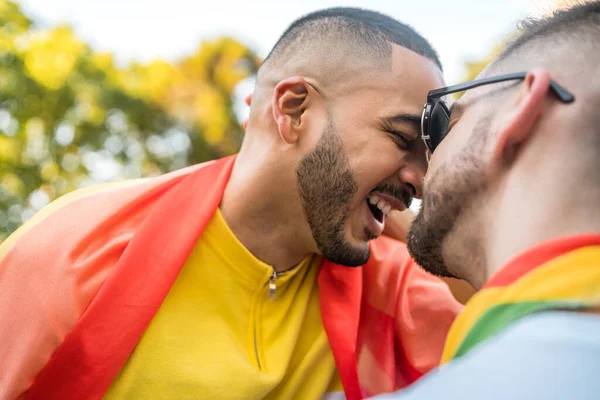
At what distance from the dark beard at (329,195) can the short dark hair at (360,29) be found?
0.53 m

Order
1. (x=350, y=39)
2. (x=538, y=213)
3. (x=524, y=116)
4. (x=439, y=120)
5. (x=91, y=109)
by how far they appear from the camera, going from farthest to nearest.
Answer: (x=91, y=109)
(x=350, y=39)
(x=439, y=120)
(x=524, y=116)
(x=538, y=213)

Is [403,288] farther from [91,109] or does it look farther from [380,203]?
[91,109]

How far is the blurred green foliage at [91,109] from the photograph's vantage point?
1394 cm

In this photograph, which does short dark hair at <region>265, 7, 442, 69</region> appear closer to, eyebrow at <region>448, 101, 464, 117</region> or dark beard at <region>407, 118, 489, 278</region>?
eyebrow at <region>448, 101, 464, 117</region>

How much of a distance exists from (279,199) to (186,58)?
53.7 ft

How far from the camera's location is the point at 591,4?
202cm

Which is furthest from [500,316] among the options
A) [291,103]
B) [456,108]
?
[291,103]

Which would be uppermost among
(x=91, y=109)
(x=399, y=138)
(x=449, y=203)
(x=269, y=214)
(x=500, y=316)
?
(x=500, y=316)

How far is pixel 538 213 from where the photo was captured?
160cm

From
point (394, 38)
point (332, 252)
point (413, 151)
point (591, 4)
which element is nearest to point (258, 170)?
point (332, 252)

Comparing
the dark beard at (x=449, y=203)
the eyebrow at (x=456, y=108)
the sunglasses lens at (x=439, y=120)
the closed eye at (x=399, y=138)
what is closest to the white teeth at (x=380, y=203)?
the closed eye at (x=399, y=138)

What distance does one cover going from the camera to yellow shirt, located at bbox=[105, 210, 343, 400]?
246 cm

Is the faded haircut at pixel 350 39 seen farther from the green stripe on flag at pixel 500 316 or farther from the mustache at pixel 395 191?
the green stripe on flag at pixel 500 316

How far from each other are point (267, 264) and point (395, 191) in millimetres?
689
